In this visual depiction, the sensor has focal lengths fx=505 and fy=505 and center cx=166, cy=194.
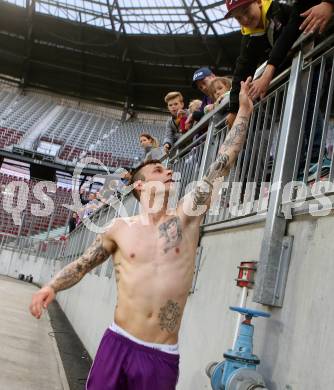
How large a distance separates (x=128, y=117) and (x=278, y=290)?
34.6 meters

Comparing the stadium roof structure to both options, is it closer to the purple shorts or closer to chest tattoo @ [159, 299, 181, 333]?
chest tattoo @ [159, 299, 181, 333]

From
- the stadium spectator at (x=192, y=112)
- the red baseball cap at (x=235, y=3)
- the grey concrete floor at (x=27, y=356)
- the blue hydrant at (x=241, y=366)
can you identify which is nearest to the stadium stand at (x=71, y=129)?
the grey concrete floor at (x=27, y=356)

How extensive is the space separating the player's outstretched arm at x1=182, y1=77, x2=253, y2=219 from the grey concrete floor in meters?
2.88

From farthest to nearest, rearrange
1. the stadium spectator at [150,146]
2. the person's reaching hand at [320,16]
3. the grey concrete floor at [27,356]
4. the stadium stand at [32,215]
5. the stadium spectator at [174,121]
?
the stadium stand at [32,215] < the stadium spectator at [150,146] < the stadium spectator at [174,121] < the grey concrete floor at [27,356] < the person's reaching hand at [320,16]

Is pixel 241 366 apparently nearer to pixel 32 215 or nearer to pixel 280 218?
pixel 280 218

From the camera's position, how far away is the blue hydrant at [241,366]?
6.96ft

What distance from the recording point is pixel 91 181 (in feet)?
94.7

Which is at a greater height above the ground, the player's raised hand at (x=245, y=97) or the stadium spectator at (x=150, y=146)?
the stadium spectator at (x=150, y=146)

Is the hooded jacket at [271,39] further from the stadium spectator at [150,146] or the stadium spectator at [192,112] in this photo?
the stadium spectator at [150,146]

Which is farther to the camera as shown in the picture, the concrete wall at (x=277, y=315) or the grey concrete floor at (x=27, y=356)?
the grey concrete floor at (x=27, y=356)

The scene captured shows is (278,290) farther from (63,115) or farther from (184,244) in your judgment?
(63,115)

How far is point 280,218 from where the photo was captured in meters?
2.42

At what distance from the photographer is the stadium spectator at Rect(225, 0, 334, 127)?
7.75 feet

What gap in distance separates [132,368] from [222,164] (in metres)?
1.11
